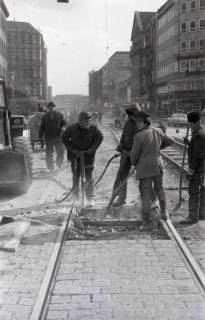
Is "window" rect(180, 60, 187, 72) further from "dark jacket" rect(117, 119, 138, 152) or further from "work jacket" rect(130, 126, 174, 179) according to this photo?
"work jacket" rect(130, 126, 174, 179)

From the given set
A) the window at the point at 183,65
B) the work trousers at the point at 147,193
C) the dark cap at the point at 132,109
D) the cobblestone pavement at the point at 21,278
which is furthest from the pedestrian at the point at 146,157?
the window at the point at 183,65

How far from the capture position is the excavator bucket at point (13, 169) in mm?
10797

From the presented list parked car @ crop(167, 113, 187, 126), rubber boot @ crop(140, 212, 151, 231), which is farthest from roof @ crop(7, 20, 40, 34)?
rubber boot @ crop(140, 212, 151, 231)

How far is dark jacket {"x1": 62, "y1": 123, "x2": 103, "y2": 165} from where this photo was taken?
9.64m


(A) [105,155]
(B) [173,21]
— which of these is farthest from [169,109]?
(A) [105,155]

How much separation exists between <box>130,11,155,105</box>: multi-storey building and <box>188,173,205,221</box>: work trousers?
86.8 metres

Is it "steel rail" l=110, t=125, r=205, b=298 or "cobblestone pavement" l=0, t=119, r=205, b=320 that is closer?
"cobblestone pavement" l=0, t=119, r=205, b=320

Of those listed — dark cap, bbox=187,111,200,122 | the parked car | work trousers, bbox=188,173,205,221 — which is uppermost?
dark cap, bbox=187,111,200,122

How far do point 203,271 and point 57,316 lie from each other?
74.2 inches

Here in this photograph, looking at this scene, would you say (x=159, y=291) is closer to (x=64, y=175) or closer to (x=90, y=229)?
(x=90, y=229)

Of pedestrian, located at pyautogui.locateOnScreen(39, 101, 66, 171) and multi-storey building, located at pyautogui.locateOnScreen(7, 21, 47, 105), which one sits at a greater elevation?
multi-storey building, located at pyautogui.locateOnScreen(7, 21, 47, 105)

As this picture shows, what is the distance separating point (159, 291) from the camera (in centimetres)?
496

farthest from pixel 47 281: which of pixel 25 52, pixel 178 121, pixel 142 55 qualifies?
pixel 25 52

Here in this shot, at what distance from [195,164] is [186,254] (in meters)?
2.34
